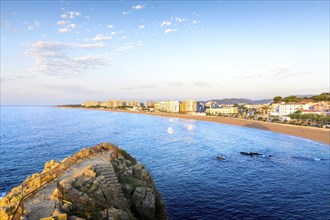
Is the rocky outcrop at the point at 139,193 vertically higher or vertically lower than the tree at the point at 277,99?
lower

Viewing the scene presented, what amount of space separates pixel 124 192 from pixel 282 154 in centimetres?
4016

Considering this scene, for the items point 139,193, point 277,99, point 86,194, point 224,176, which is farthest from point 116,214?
point 277,99

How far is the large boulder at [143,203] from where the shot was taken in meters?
15.9

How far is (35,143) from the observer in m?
53.2

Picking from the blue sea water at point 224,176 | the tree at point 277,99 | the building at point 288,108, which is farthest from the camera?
the tree at point 277,99

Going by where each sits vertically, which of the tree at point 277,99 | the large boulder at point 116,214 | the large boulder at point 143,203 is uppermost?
the tree at point 277,99

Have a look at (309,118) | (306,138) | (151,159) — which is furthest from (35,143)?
(309,118)

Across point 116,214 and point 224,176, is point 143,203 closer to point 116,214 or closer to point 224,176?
point 116,214

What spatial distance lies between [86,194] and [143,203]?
460 cm

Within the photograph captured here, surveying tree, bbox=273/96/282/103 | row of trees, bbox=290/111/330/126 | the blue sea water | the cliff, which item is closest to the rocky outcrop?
the cliff

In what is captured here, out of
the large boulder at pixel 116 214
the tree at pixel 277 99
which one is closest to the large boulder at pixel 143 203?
the large boulder at pixel 116 214

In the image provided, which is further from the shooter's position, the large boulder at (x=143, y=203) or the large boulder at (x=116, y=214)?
the large boulder at (x=143, y=203)

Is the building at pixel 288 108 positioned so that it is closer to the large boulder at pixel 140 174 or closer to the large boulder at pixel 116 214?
the large boulder at pixel 140 174

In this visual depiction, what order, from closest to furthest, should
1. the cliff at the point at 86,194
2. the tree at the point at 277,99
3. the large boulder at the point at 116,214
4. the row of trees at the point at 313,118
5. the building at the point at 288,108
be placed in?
the cliff at the point at 86,194 → the large boulder at the point at 116,214 → the row of trees at the point at 313,118 → the building at the point at 288,108 → the tree at the point at 277,99
